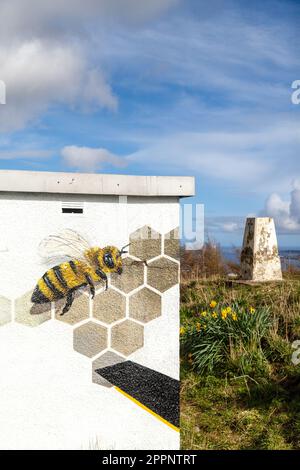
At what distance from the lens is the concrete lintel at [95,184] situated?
2.88 metres

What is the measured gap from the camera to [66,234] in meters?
2.96

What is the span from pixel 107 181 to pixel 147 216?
1.05 ft

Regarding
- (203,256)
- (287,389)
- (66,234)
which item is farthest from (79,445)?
(203,256)

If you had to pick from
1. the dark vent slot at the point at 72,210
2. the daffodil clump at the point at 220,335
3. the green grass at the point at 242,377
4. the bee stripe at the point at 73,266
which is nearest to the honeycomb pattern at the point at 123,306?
the bee stripe at the point at 73,266

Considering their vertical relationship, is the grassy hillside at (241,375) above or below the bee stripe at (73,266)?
below

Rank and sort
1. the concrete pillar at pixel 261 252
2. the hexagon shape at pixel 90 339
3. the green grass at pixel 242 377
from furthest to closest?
the concrete pillar at pixel 261 252, the green grass at pixel 242 377, the hexagon shape at pixel 90 339

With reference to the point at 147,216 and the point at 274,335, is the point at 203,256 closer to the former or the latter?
the point at 274,335

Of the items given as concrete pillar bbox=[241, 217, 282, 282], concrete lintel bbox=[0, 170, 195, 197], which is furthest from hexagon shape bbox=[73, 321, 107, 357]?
concrete pillar bbox=[241, 217, 282, 282]

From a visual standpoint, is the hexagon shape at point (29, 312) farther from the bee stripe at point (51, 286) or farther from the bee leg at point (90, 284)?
the bee leg at point (90, 284)

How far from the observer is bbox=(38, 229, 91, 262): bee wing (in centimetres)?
294

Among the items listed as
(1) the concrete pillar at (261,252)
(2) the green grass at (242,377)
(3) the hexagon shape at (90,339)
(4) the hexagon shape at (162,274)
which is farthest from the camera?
(1) the concrete pillar at (261,252)

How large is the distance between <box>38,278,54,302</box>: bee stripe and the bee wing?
0.13m

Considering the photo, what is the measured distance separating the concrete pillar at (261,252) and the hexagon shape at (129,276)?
565 cm
